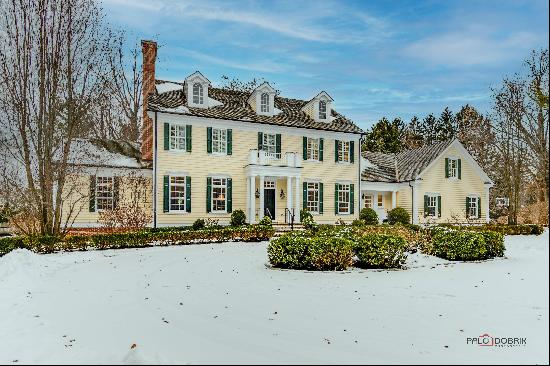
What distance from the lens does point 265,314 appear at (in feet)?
22.5

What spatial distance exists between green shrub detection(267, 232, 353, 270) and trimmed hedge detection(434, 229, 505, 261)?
4070 millimetres

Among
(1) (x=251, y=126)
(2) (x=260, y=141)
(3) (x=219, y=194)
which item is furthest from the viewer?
(2) (x=260, y=141)

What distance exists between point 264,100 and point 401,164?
→ 12658 mm

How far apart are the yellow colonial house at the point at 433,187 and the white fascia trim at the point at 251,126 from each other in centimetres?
392

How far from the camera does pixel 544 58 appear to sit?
25906mm

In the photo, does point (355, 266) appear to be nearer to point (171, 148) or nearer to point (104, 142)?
point (171, 148)

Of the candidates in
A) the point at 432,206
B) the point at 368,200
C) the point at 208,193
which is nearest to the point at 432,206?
the point at 432,206

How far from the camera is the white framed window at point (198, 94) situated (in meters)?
24.2

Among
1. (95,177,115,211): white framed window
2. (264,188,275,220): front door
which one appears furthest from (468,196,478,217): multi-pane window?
(95,177,115,211): white framed window

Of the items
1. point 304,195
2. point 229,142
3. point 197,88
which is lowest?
point 304,195

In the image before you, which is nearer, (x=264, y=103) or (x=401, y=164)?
(x=264, y=103)

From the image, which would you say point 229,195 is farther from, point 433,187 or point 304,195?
point 433,187

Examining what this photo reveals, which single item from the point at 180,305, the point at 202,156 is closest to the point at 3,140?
the point at 202,156

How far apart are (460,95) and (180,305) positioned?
20.0 feet
